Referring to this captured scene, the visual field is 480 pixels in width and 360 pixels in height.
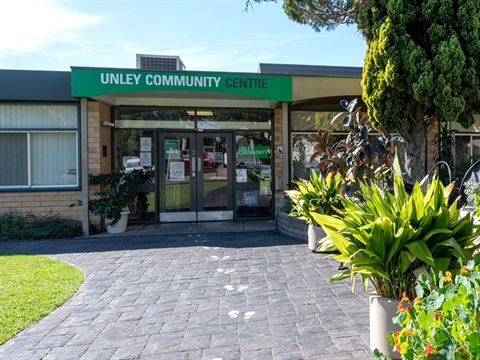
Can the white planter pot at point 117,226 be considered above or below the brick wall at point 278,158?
below

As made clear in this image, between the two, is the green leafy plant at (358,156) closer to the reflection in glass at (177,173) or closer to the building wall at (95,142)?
the reflection in glass at (177,173)

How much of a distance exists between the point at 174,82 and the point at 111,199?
2.92 m

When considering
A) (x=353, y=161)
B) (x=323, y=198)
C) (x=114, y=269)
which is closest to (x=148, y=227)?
(x=114, y=269)

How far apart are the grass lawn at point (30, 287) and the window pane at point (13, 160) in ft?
10.1

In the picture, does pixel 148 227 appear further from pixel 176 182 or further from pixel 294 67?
pixel 294 67

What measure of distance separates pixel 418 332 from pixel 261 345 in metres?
1.67

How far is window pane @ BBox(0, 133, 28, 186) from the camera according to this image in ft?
28.5

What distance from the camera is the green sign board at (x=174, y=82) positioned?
7664 millimetres

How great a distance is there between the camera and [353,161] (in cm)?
543

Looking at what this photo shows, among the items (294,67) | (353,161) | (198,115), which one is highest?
(294,67)

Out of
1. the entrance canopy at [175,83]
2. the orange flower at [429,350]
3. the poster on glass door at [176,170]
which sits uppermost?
the entrance canopy at [175,83]

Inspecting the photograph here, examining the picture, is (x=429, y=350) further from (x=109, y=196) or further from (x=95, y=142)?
(x=95, y=142)

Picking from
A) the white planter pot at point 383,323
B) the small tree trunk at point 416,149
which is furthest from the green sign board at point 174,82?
the white planter pot at point 383,323

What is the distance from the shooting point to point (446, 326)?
1.55 meters
